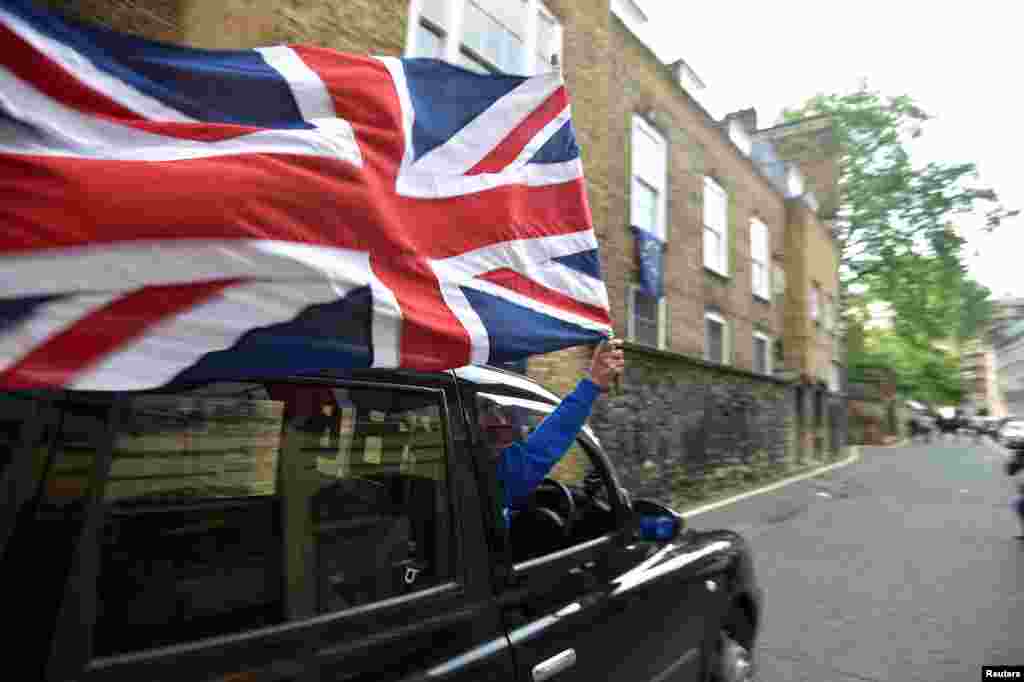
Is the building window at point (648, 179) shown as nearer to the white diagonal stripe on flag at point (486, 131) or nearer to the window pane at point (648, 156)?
the window pane at point (648, 156)

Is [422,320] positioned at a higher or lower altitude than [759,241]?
lower

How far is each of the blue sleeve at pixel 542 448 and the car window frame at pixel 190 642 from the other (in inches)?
18.0

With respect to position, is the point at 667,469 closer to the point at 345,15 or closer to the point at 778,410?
the point at 778,410

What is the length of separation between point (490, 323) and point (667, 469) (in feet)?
26.6

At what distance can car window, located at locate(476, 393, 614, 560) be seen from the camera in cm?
188

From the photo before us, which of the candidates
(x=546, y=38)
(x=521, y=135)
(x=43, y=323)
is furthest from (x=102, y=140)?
(x=546, y=38)

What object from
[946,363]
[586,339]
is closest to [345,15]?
[586,339]

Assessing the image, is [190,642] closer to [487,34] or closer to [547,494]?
[547,494]

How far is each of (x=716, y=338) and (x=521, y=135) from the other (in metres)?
12.9

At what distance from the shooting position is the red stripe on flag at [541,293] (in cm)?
180

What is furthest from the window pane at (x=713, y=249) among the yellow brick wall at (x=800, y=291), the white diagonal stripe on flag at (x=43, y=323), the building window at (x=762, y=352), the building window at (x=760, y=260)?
the white diagonal stripe on flag at (x=43, y=323)

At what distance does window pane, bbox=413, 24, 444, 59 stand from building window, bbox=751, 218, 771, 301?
38.8 ft

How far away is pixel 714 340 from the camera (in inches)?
545

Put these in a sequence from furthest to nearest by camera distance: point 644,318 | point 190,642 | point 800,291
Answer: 1. point 800,291
2. point 644,318
3. point 190,642
